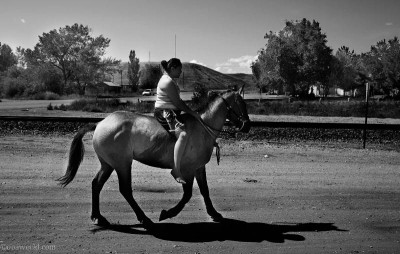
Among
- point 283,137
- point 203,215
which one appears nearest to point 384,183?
point 203,215

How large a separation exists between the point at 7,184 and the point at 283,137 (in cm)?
1169

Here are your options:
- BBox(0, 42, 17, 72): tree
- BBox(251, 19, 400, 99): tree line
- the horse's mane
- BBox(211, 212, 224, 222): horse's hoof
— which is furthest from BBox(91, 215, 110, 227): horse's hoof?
BBox(0, 42, 17, 72): tree

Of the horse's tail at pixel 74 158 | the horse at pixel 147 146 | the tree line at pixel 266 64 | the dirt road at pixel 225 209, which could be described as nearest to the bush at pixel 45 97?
the tree line at pixel 266 64

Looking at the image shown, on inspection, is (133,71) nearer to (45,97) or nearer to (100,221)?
(45,97)

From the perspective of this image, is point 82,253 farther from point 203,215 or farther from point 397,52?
point 397,52

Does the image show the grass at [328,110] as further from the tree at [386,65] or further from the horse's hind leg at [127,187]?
the tree at [386,65]

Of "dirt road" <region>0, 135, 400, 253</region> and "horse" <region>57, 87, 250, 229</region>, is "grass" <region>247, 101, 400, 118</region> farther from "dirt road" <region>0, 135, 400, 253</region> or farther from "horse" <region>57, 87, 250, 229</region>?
"horse" <region>57, 87, 250, 229</region>

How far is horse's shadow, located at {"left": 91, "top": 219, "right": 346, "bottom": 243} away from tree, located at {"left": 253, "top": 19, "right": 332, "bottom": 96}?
5610 centimetres

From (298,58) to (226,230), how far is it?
58.1m

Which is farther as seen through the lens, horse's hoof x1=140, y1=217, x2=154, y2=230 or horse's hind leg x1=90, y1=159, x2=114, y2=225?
horse's hind leg x1=90, y1=159, x2=114, y2=225

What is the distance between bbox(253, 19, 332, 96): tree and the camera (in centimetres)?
6056

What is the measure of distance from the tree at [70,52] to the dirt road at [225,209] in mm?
58394

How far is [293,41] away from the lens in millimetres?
63375

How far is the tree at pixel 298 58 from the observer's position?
6056cm
